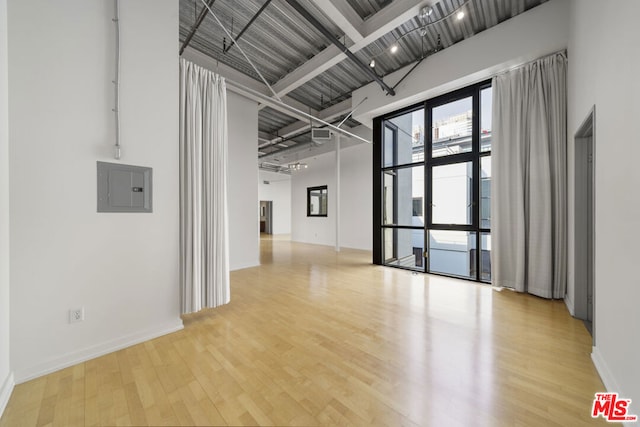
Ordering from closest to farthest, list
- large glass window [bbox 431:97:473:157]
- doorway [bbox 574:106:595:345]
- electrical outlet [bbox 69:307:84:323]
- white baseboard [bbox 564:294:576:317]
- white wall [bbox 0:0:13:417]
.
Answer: white wall [bbox 0:0:13:417] < electrical outlet [bbox 69:307:84:323] < doorway [bbox 574:106:595:345] < white baseboard [bbox 564:294:576:317] < large glass window [bbox 431:97:473:157]

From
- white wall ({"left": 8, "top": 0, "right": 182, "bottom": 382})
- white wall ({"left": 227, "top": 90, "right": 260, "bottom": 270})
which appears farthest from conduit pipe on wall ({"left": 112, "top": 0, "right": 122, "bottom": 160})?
white wall ({"left": 227, "top": 90, "right": 260, "bottom": 270})

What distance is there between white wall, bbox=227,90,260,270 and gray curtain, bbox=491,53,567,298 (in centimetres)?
469

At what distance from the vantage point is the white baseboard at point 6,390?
4.61ft

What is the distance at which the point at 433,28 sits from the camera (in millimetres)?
3588

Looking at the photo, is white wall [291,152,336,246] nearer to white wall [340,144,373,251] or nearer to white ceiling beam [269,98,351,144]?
white wall [340,144,373,251]

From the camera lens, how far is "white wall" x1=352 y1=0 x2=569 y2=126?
3.02 metres

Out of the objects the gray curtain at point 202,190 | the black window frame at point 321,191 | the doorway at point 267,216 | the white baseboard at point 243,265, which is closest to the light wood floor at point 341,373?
the gray curtain at point 202,190

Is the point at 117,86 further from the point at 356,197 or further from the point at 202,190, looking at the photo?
the point at 356,197

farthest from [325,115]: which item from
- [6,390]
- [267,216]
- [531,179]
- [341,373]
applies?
[267,216]

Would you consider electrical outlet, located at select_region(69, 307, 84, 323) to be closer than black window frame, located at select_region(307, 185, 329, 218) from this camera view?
Yes

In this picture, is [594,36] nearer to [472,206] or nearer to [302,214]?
[472,206]

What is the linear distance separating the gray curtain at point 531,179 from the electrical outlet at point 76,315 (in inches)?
199

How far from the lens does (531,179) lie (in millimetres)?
3260

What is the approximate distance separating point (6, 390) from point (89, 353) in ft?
1.46
